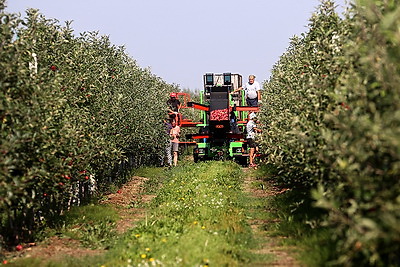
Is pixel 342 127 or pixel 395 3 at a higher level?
pixel 395 3

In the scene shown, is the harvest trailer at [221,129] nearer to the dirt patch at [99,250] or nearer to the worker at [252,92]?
the worker at [252,92]

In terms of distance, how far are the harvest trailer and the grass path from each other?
26.5 feet

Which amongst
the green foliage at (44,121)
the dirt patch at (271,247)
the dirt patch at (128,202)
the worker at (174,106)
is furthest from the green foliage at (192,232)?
the worker at (174,106)

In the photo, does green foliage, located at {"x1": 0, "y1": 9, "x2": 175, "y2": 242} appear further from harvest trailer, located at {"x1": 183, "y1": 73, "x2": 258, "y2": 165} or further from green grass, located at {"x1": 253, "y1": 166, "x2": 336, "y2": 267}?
harvest trailer, located at {"x1": 183, "y1": 73, "x2": 258, "y2": 165}

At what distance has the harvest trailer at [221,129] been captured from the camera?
27.4 meters

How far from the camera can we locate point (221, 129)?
92.0ft

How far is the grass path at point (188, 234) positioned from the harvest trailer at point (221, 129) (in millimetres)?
8091

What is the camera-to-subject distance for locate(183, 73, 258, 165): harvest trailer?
27406mm

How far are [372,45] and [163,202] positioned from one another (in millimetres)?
11049

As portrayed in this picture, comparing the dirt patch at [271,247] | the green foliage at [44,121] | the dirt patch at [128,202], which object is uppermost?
the green foliage at [44,121]

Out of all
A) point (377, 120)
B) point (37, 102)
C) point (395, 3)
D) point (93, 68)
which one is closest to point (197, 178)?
point (93, 68)

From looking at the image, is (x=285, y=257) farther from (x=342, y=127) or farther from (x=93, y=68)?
(x=93, y=68)

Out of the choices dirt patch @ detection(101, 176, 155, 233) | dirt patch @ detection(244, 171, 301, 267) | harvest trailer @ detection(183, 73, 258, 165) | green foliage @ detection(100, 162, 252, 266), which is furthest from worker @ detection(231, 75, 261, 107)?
dirt patch @ detection(244, 171, 301, 267)

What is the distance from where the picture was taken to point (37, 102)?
10.8 meters
